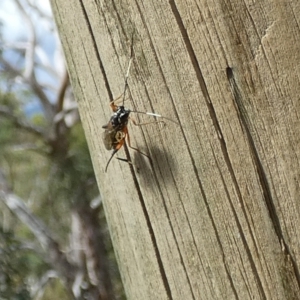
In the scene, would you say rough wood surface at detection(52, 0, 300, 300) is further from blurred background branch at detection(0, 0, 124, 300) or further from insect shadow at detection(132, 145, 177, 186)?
blurred background branch at detection(0, 0, 124, 300)

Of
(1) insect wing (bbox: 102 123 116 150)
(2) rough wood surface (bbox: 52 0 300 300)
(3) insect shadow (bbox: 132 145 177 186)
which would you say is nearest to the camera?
(2) rough wood surface (bbox: 52 0 300 300)

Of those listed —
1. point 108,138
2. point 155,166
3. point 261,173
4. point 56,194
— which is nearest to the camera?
point 261,173

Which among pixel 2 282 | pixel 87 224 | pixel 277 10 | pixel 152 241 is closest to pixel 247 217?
pixel 152 241

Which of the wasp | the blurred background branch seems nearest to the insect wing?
the wasp

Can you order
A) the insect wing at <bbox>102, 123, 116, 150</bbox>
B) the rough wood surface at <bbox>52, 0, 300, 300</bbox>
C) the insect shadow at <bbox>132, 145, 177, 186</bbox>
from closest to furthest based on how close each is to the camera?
the rough wood surface at <bbox>52, 0, 300, 300</bbox>
the insect shadow at <bbox>132, 145, 177, 186</bbox>
the insect wing at <bbox>102, 123, 116, 150</bbox>

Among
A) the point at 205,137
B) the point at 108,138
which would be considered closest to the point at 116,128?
the point at 108,138

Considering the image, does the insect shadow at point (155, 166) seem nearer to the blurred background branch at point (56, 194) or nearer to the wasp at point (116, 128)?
the wasp at point (116, 128)

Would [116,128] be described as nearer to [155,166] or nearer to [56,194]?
[155,166]

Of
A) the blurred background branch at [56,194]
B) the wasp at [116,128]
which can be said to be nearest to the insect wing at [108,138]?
the wasp at [116,128]
